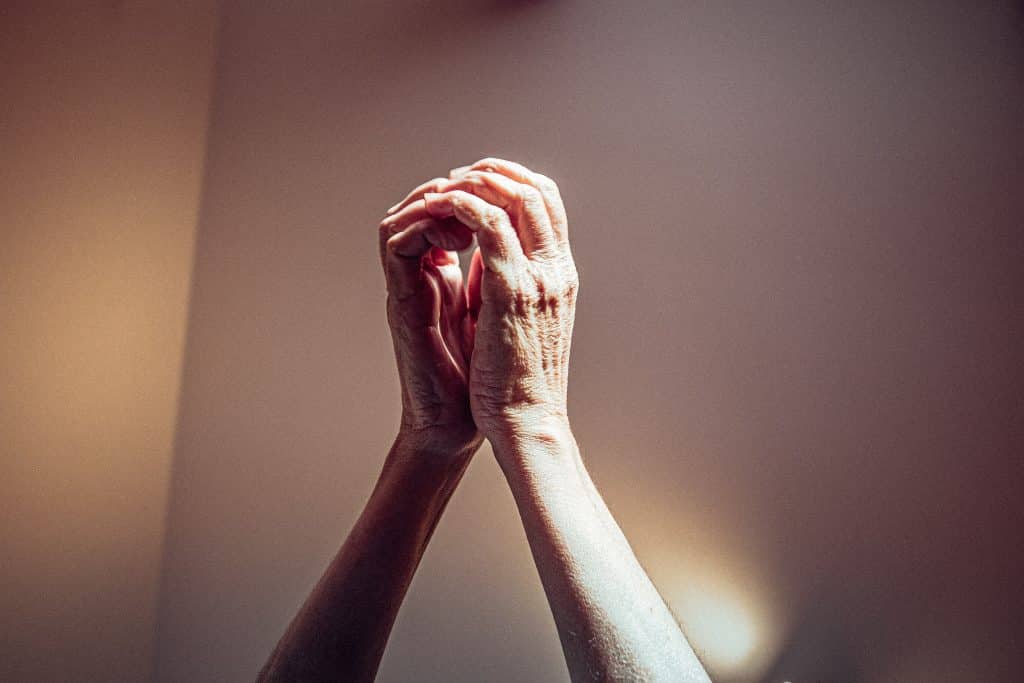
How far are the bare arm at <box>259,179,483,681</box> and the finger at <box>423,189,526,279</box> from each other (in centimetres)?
3

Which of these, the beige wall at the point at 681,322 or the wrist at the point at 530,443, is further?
the beige wall at the point at 681,322

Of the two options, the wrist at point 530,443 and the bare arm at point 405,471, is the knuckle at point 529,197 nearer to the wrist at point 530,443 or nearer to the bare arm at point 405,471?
the bare arm at point 405,471

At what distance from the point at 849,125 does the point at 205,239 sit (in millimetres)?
1483

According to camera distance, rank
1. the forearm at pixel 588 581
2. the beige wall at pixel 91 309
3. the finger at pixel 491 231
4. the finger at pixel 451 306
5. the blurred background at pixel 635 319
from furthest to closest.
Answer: the blurred background at pixel 635 319, the beige wall at pixel 91 309, the finger at pixel 451 306, the finger at pixel 491 231, the forearm at pixel 588 581

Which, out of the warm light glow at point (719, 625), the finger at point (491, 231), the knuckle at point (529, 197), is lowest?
the warm light glow at point (719, 625)

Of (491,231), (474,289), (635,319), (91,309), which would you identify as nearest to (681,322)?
(635,319)

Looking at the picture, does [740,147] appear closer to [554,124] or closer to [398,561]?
[554,124]

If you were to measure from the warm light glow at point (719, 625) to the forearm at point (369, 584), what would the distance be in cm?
86

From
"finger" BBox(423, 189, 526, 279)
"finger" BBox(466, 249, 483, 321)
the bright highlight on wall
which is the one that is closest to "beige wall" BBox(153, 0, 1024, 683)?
the bright highlight on wall

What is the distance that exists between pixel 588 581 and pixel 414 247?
38 cm

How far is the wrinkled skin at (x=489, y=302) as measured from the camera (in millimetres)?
667

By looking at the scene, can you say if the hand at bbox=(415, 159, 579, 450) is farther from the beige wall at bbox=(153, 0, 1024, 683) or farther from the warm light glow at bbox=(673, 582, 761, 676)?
the warm light glow at bbox=(673, 582, 761, 676)

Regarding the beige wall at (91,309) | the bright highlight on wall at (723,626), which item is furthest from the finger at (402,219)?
the bright highlight on wall at (723,626)

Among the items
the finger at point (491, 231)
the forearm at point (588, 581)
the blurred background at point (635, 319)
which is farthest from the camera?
the blurred background at point (635, 319)
